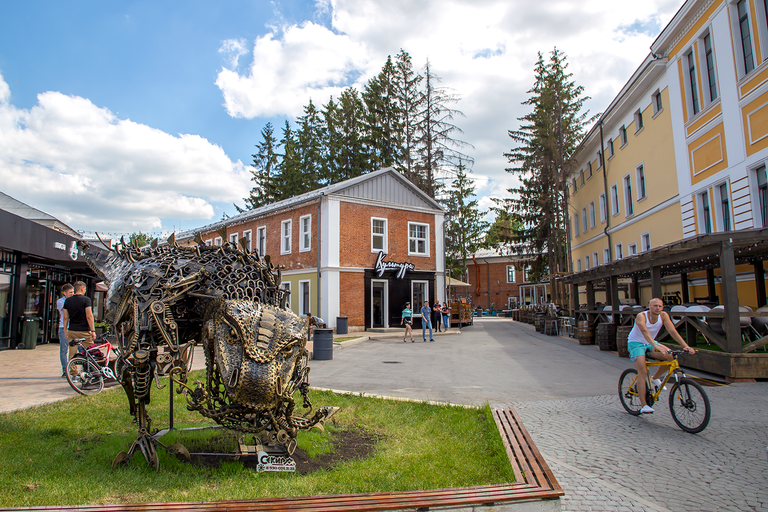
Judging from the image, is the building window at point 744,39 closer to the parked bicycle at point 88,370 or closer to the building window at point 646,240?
the building window at point 646,240

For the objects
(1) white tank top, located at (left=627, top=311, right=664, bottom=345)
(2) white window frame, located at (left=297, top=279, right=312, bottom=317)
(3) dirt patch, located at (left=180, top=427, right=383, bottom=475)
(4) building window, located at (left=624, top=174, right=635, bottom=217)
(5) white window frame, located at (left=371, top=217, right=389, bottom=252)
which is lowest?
(3) dirt patch, located at (left=180, top=427, right=383, bottom=475)

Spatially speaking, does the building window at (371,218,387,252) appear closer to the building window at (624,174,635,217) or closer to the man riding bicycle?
the building window at (624,174,635,217)

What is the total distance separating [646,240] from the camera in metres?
21.8

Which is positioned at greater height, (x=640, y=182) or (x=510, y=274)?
(x=640, y=182)

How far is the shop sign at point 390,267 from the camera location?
24.4 meters

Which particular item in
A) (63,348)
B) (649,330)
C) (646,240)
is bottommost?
(63,348)

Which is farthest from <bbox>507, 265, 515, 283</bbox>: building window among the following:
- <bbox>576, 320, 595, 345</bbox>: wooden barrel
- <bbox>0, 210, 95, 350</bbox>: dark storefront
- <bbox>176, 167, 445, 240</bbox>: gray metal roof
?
<bbox>0, 210, 95, 350</bbox>: dark storefront

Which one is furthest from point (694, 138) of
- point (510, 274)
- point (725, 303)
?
point (510, 274)

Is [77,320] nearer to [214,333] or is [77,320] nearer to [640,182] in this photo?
[214,333]

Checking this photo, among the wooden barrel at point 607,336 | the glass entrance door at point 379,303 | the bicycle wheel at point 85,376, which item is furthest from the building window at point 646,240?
the bicycle wheel at point 85,376

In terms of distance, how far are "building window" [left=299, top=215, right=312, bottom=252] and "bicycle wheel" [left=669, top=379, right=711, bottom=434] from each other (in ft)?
66.7

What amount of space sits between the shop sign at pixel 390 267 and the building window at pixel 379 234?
738 millimetres

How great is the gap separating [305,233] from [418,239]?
6.63 meters

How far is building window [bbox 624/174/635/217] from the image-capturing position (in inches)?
927
